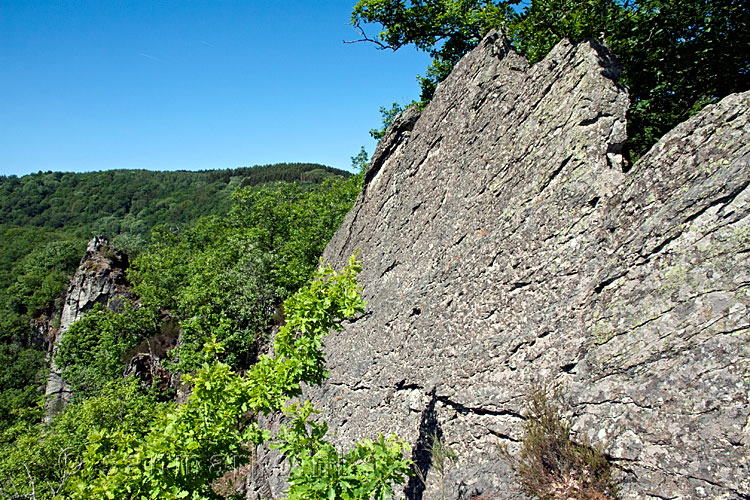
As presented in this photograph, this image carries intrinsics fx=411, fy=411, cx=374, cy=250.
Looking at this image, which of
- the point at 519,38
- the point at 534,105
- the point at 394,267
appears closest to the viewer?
the point at 534,105

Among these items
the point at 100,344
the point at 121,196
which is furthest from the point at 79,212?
the point at 100,344

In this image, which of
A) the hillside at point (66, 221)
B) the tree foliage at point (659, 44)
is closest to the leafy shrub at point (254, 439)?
the tree foliage at point (659, 44)

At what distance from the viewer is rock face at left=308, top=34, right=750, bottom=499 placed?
12.2ft

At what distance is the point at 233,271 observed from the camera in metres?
17.2

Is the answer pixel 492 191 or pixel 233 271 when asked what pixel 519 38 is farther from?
pixel 233 271

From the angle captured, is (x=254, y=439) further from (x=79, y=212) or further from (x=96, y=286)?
(x=79, y=212)

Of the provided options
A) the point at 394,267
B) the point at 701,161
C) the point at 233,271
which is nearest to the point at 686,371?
the point at 701,161

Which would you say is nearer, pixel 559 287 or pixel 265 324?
pixel 559 287

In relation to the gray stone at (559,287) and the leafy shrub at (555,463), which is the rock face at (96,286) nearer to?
the gray stone at (559,287)

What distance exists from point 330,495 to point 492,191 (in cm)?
476

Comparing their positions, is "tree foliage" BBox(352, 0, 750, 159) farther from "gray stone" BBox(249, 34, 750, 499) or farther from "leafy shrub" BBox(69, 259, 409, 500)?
"leafy shrub" BBox(69, 259, 409, 500)

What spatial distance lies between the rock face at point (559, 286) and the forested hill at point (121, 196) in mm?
88392

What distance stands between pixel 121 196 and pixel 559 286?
153751 mm

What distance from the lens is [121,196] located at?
13262cm
